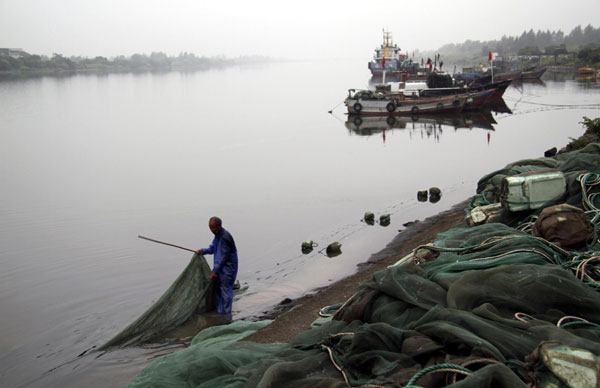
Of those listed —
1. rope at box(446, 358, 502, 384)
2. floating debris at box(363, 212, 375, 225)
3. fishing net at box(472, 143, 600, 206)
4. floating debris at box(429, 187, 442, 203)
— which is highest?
fishing net at box(472, 143, 600, 206)

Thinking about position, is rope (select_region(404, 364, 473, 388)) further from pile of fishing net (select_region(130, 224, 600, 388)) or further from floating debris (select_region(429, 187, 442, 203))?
floating debris (select_region(429, 187, 442, 203))

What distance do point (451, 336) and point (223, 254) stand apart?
4.03m

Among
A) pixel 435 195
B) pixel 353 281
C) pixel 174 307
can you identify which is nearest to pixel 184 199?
pixel 435 195

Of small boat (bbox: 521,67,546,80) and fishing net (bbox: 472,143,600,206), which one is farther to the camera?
small boat (bbox: 521,67,546,80)

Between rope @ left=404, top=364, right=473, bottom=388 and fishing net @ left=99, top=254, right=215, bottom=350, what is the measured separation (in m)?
4.24

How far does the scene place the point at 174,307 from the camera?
652cm

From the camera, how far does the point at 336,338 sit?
362 centimetres

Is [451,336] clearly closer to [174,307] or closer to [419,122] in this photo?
[174,307]

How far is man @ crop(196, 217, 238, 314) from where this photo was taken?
6.54 m

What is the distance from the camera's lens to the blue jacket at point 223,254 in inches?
258

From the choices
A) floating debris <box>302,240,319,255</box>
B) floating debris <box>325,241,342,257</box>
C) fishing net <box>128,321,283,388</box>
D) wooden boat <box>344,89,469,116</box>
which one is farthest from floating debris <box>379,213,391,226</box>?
wooden boat <box>344,89,469,116</box>

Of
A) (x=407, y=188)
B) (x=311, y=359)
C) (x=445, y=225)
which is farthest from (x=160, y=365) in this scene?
(x=407, y=188)

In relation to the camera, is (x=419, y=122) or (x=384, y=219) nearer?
(x=384, y=219)

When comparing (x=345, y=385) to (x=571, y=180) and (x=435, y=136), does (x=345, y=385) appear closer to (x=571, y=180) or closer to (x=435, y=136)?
(x=571, y=180)
